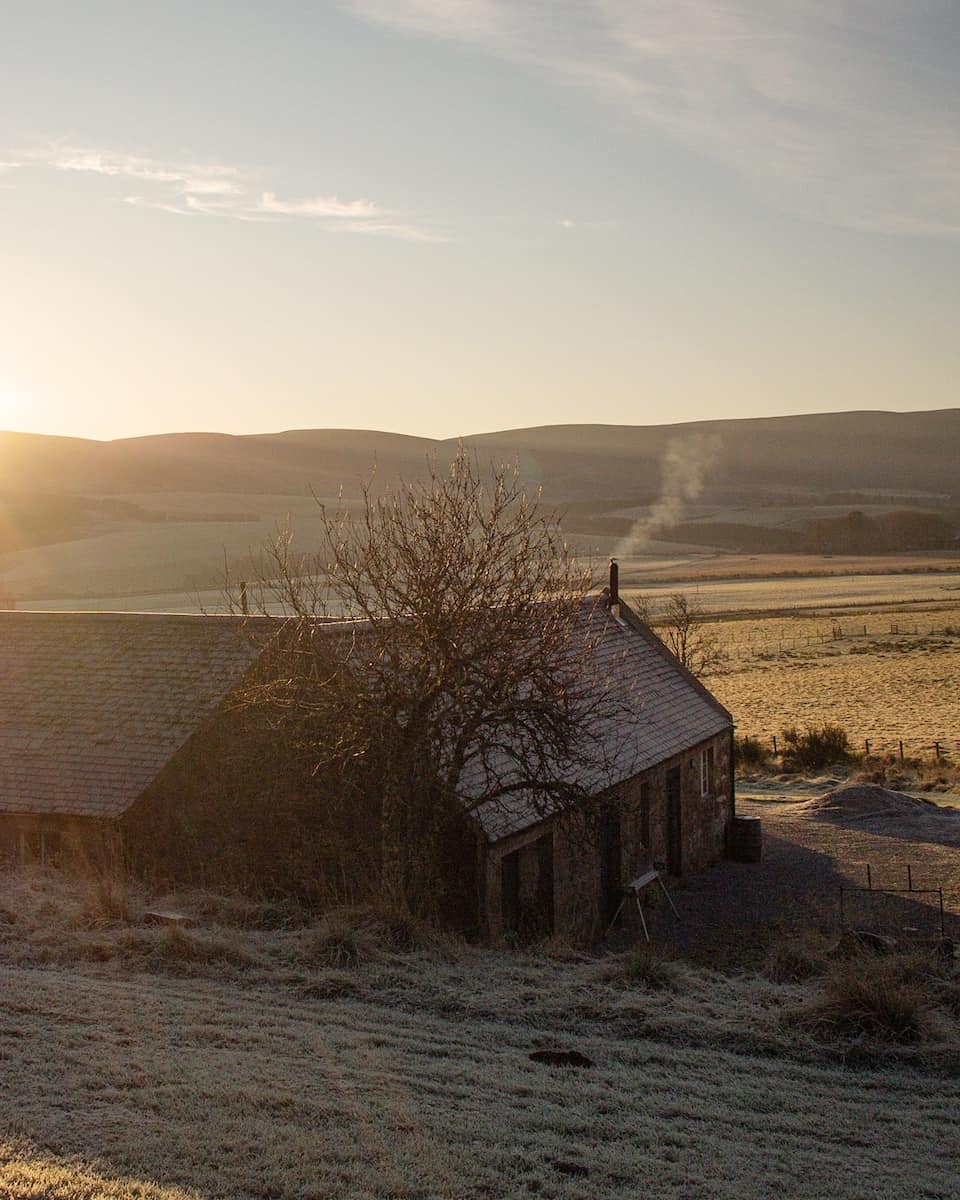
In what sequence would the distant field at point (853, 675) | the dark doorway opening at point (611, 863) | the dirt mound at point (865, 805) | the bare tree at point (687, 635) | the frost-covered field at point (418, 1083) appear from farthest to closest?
the bare tree at point (687, 635), the distant field at point (853, 675), the dirt mound at point (865, 805), the dark doorway opening at point (611, 863), the frost-covered field at point (418, 1083)

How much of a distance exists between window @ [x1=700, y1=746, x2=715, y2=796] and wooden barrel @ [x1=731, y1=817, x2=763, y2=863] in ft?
2.80

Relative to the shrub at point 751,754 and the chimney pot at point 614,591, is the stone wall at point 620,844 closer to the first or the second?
the chimney pot at point 614,591

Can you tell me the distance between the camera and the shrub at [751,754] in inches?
1398

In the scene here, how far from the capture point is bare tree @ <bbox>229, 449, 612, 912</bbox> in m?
14.6

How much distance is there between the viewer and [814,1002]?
1082 cm

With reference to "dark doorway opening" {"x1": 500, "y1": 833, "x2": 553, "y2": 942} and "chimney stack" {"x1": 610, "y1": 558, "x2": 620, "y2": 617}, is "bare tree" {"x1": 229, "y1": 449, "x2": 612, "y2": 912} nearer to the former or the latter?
"dark doorway opening" {"x1": 500, "y1": 833, "x2": 553, "y2": 942}

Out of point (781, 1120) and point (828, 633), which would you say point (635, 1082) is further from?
point (828, 633)

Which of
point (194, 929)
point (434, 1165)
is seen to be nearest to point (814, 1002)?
point (434, 1165)

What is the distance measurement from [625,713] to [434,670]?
24.1 ft

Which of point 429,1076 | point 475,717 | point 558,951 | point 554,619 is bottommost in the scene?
point 558,951


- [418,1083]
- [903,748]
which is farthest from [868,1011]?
[903,748]

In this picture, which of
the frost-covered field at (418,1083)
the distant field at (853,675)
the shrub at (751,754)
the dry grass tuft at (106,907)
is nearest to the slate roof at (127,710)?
the dry grass tuft at (106,907)

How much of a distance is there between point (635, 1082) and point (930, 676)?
44.7 m

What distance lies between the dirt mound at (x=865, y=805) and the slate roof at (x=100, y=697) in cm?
1530
